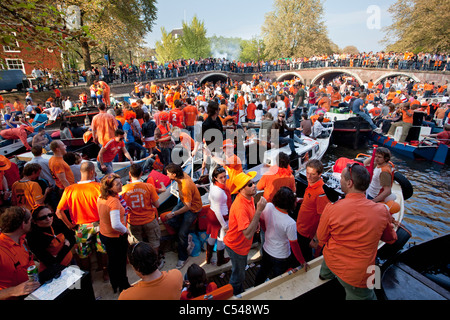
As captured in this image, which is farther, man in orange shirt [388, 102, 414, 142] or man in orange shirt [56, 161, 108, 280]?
man in orange shirt [388, 102, 414, 142]

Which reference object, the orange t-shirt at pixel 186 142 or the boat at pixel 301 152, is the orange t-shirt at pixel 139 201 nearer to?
the orange t-shirt at pixel 186 142

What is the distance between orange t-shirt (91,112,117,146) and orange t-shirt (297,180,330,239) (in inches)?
178

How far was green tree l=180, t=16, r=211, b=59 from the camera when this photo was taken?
4381cm

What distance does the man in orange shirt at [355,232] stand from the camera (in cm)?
212

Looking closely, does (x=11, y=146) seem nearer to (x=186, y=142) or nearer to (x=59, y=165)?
(x=59, y=165)

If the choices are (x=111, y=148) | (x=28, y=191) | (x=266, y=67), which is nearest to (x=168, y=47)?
(x=266, y=67)

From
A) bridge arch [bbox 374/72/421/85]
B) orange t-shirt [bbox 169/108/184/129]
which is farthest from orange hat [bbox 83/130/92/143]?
bridge arch [bbox 374/72/421/85]

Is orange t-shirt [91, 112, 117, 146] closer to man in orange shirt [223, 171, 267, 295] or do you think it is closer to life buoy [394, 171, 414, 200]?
man in orange shirt [223, 171, 267, 295]

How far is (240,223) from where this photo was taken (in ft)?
8.91

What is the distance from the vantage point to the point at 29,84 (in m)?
17.4

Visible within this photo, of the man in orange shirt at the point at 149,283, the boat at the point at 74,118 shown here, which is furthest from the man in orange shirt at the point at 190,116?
the man in orange shirt at the point at 149,283

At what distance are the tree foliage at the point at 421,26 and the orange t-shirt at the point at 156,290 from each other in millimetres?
36150

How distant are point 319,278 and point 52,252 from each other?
321 centimetres
